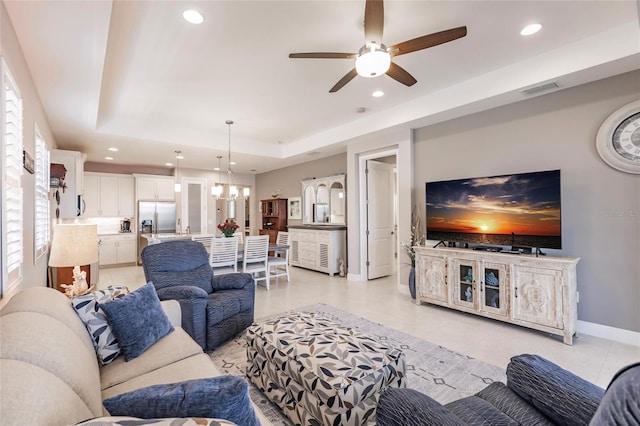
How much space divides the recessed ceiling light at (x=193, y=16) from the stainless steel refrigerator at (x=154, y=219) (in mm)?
6324

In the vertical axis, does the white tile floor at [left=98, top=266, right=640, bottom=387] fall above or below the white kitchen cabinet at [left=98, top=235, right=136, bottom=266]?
below

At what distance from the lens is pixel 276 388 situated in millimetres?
1971

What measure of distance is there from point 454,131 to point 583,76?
4.80ft

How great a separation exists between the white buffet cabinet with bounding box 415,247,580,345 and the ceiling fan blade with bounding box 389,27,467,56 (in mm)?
2384

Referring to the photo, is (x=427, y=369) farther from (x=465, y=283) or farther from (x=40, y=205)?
(x=40, y=205)

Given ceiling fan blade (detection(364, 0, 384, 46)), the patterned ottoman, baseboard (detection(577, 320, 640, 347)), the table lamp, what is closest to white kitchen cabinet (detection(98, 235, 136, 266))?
the table lamp

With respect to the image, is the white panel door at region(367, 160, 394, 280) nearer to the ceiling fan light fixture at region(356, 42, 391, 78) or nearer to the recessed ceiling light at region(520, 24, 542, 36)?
the recessed ceiling light at region(520, 24, 542, 36)

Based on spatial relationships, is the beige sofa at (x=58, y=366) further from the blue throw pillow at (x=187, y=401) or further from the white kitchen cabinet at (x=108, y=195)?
the white kitchen cabinet at (x=108, y=195)

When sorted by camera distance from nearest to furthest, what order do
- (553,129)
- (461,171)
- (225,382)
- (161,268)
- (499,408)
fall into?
1. (225,382)
2. (499,408)
3. (161,268)
4. (553,129)
5. (461,171)

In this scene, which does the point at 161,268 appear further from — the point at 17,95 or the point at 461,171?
the point at 461,171

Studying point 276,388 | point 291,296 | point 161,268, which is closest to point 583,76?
point 276,388

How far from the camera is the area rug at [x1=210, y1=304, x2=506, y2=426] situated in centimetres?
209

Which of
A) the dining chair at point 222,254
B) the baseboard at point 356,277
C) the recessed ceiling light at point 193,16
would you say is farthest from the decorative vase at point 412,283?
the recessed ceiling light at point 193,16

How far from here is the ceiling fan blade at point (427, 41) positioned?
206 centimetres
